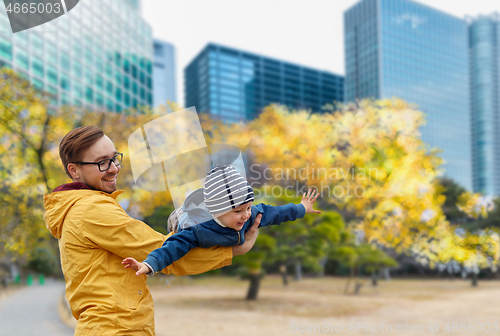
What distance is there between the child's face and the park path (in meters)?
8.12

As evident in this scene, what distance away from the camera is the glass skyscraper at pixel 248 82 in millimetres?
61156

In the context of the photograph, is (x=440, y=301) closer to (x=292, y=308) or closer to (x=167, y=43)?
(x=292, y=308)

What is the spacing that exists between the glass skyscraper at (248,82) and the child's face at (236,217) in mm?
58894

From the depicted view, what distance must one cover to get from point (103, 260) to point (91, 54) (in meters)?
45.6

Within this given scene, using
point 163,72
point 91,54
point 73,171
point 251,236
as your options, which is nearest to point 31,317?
point 73,171

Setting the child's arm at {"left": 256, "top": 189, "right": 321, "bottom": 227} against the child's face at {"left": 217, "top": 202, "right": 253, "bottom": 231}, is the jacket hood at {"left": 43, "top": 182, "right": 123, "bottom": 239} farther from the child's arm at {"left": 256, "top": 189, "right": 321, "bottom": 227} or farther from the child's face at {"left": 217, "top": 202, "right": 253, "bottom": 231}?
the child's arm at {"left": 256, "top": 189, "right": 321, "bottom": 227}

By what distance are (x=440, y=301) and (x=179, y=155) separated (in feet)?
48.2

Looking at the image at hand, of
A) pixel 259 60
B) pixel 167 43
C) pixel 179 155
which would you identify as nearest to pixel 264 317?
pixel 179 155

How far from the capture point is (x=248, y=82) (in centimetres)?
6462

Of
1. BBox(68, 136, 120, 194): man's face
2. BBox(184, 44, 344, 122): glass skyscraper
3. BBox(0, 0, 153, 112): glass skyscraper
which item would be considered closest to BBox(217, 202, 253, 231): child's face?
BBox(68, 136, 120, 194): man's face

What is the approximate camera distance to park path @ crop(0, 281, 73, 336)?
836cm

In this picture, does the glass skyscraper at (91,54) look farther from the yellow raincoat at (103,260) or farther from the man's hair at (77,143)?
the yellow raincoat at (103,260)

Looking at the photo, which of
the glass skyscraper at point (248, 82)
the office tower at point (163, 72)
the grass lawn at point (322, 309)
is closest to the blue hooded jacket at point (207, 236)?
the grass lawn at point (322, 309)

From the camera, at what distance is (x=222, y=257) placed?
1.30 meters
